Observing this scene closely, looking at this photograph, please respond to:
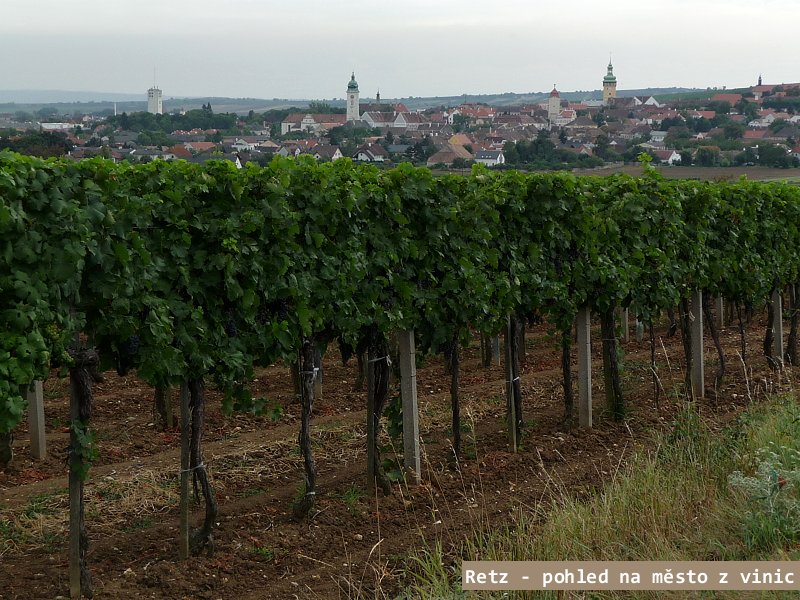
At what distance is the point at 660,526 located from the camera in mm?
7203

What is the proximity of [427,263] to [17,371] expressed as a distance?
4.48 m

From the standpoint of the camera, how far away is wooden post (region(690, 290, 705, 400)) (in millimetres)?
13969

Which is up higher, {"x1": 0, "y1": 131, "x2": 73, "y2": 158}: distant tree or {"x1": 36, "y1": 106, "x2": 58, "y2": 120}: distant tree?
{"x1": 36, "y1": 106, "x2": 58, "y2": 120}: distant tree

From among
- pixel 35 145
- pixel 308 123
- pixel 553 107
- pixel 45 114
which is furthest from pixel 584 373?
pixel 553 107

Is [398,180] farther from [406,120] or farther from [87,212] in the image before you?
[406,120]

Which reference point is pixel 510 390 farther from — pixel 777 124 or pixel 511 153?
pixel 777 124

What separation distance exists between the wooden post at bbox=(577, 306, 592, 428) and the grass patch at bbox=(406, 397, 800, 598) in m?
3.34

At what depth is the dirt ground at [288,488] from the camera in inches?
298

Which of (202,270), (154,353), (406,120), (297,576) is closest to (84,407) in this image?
(154,353)

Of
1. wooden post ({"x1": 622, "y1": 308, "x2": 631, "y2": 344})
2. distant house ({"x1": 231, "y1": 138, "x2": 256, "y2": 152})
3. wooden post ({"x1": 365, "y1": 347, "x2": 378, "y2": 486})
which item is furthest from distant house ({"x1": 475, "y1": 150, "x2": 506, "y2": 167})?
wooden post ({"x1": 365, "y1": 347, "x2": 378, "y2": 486})

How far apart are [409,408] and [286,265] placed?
97.6 inches

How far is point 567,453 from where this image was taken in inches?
434

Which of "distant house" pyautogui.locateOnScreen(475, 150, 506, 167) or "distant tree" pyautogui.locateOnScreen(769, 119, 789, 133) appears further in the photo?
"distant tree" pyautogui.locateOnScreen(769, 119, 789, 133)

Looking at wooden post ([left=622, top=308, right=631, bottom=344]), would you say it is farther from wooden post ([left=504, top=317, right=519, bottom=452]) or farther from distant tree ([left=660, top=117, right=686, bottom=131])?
distant tree ([left=660, top=117, right=686, bottom=131])
